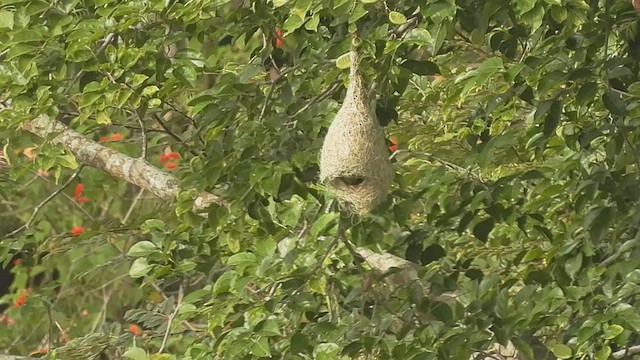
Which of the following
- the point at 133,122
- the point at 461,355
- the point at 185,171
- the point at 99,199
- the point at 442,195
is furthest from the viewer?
the point at 99,199

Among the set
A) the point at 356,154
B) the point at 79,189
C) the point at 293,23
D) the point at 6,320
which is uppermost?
the point at 293,23

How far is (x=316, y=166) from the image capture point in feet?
7.13

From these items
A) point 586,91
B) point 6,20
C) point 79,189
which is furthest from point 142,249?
point 79,189

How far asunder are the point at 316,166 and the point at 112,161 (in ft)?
2.40

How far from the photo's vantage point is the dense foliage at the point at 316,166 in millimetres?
1929

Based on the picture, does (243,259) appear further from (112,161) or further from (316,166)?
(112,161)

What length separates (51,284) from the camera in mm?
2850

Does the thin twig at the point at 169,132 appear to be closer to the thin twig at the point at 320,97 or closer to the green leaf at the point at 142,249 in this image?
the green leaf at the point at 142,249

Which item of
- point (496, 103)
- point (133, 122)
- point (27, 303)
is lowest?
point (27, 303)

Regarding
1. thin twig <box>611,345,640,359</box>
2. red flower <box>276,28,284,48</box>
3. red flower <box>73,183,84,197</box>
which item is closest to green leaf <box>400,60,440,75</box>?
red flower <box>276,28,284,48</box>

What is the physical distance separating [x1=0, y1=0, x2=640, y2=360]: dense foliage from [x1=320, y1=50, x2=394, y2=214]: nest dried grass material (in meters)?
0.06

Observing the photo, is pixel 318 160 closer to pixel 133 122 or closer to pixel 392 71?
pixel 392 71

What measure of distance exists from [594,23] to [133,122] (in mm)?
1181

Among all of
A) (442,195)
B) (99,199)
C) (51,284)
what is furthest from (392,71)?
(99,199)
